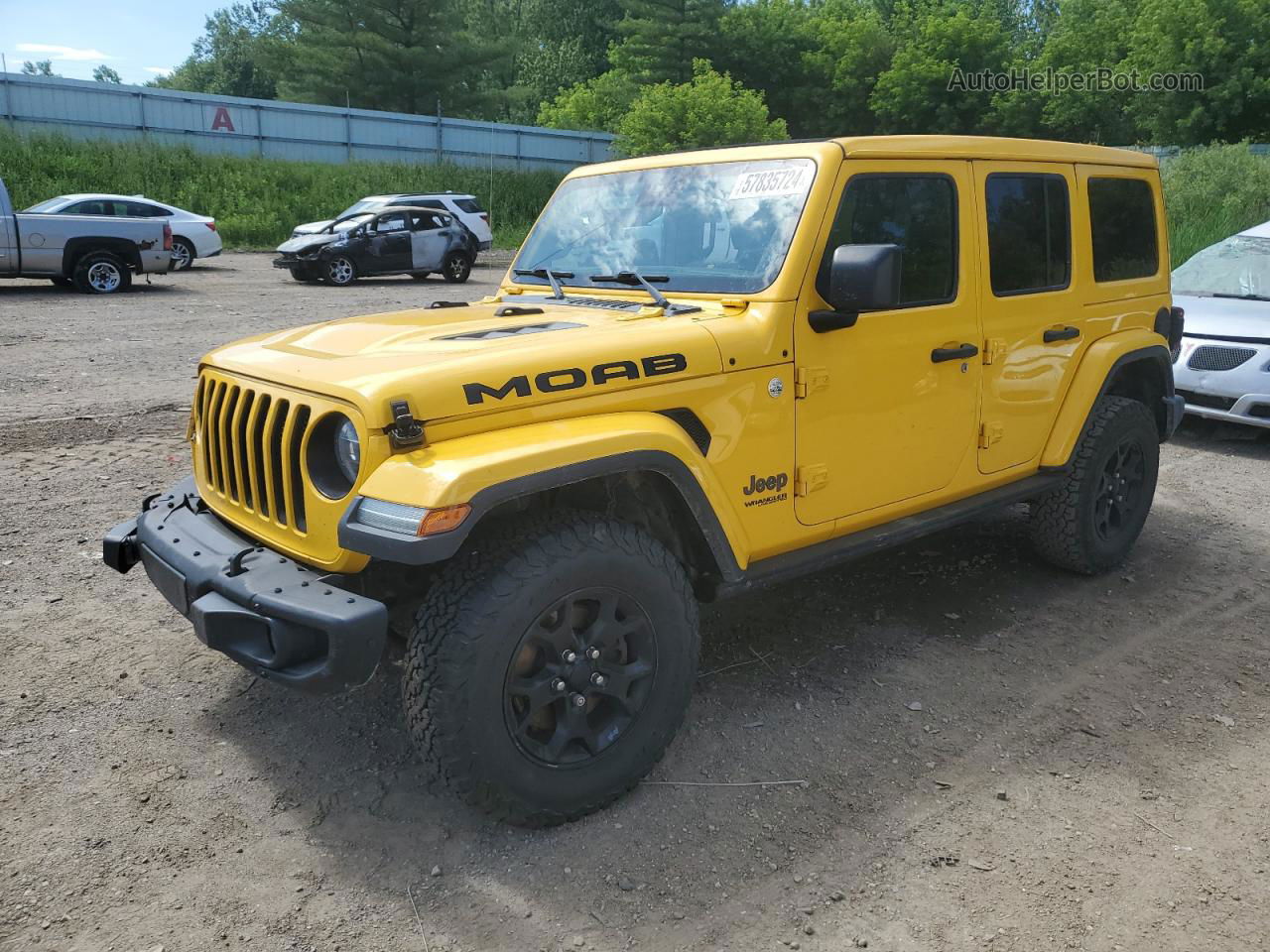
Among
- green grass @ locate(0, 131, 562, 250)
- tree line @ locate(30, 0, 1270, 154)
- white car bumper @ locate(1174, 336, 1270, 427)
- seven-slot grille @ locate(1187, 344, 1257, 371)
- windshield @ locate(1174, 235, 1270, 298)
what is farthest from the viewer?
tree line @ locate(30, 0, 1270, 154)

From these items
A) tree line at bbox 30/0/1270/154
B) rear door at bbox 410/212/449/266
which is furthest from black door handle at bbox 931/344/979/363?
tree line at bbox 30/0/1270/154

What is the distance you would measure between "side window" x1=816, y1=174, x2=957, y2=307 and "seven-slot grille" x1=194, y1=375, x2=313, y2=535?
1.86 m

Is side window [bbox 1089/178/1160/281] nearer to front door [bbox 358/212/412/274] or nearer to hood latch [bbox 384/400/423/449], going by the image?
hood latch [bbox 384/400/423/449]

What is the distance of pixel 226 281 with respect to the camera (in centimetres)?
1758

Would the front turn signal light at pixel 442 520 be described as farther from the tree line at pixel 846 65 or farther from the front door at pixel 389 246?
the tree line at pixel 846 65

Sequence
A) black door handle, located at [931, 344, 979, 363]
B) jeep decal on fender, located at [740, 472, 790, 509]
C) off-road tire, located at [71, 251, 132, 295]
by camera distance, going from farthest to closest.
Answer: off-road tire, located at [71, 251, 132, 295] < black door handle, located at [931, 344, 979, 363] < jeep decal on fender, located at [740, 472, 790, 509]

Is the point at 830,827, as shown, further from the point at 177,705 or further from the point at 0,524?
the point at 0,524

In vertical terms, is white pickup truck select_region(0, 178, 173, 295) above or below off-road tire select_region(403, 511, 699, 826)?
above

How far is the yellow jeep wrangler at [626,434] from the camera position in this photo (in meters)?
2.77

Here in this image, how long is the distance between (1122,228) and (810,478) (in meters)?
2.54

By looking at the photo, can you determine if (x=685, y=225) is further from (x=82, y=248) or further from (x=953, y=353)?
(x=82, y=248)

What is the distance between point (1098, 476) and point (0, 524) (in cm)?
559

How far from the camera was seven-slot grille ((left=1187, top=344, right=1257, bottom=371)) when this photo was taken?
306 inches

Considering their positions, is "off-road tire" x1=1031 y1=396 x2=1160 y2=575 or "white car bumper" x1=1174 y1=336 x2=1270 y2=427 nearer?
"off-road tire" x1=1031 y1=396 x2=1160 y2=575
